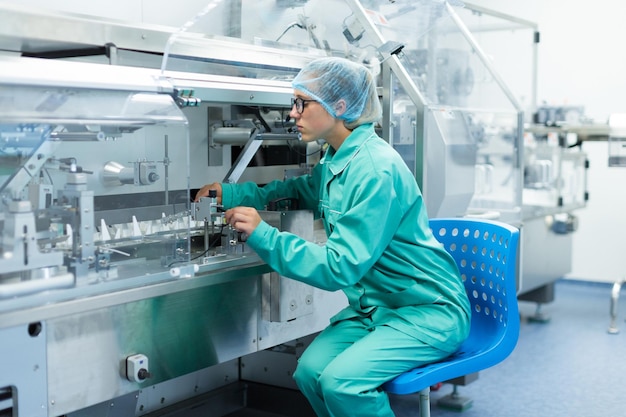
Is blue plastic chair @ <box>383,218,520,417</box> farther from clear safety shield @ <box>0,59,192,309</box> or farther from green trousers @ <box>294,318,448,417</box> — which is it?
clear safety shield @ <box>0,59,192,309</box>

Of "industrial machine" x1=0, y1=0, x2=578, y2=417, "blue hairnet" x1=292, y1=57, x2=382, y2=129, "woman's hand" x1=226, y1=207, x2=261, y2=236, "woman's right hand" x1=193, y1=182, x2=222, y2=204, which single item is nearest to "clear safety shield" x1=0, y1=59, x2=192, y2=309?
"industrial machine" x1=0, y1=0, x2=578, y2=417

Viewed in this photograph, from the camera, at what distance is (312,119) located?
6.57 feet

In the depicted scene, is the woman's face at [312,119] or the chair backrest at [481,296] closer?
the chair backrest at [481,296]

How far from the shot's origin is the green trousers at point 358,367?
69.7 inches

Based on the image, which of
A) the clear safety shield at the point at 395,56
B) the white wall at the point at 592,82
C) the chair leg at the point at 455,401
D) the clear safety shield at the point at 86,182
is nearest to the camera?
the clear safety shield at the point at 86,182

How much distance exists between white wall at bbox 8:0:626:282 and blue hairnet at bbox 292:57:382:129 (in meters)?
3.71

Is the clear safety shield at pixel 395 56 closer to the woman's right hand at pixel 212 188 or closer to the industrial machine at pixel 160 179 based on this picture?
the industrial machine at pixel 160 179

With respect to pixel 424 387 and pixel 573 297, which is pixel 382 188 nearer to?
pixel 424 387

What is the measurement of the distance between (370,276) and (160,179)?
61cm

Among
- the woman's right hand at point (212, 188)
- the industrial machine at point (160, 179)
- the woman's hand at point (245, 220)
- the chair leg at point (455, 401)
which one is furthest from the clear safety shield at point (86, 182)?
the chair leg at point (455, 401)

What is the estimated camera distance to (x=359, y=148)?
1.95m

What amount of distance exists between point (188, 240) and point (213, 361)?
0.33m

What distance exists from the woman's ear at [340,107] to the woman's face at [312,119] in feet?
0.07

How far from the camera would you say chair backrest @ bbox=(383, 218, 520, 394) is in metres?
1.85
